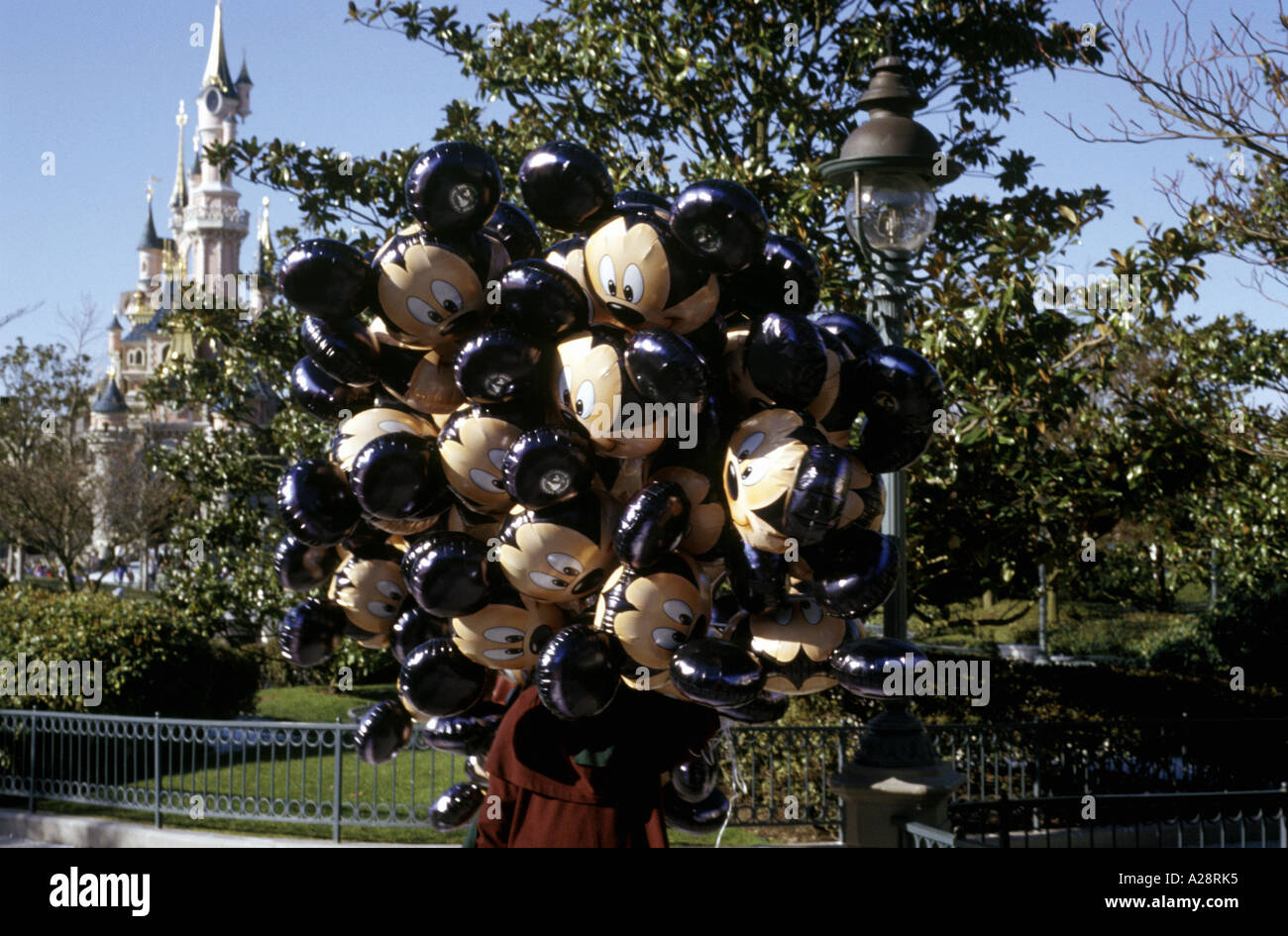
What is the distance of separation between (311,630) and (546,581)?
4.48ft

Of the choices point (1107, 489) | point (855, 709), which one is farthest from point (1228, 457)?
point (855, 709)

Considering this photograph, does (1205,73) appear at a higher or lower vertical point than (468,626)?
higher

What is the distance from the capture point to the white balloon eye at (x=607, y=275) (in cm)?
393

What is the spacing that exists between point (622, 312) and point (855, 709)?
7395 millimetres

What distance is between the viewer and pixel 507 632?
4.19 metres

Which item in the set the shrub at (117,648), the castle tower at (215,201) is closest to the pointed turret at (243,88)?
the castle tower at (215,201)

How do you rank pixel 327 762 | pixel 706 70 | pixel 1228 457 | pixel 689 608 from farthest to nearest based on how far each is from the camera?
pixel 327 762, pixel 706 70, pixel 1228 457, pixel 689 608

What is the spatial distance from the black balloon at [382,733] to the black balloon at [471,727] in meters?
0.17

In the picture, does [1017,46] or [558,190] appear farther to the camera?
[1017,46]

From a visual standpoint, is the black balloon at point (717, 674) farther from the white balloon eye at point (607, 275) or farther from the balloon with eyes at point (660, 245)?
the white balloon eye at point (607, 275)

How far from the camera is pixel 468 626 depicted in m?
4.18

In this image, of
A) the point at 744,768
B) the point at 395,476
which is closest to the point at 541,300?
the point at 395,476

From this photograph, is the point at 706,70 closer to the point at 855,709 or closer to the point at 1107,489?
the point at 1107,489

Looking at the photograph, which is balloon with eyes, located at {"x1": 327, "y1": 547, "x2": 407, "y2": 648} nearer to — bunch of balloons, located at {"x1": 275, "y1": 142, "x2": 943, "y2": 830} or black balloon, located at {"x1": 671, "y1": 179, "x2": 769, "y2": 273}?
bunch of balloons, located at {"x1": 275, "y1": 142, "x2": 943, "y2": 830}
